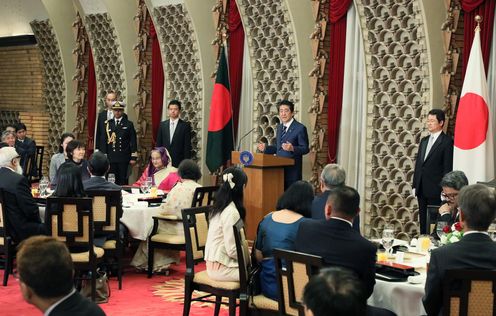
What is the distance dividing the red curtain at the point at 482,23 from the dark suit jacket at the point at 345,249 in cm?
415

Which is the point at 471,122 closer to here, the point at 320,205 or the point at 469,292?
the point at 320,205

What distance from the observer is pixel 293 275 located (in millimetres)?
4168

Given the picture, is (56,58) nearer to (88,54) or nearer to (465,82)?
(88,54)

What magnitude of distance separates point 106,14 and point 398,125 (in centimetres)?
611

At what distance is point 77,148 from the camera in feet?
26.0

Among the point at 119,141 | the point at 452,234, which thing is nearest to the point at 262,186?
the point at 119,141

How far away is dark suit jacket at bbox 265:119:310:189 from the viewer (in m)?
8.51

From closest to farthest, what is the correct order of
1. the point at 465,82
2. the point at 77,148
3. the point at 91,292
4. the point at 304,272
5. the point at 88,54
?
the point at 304,272, the point at 91,292, the point at 465,82, the point at 77,148, the point at 88,54

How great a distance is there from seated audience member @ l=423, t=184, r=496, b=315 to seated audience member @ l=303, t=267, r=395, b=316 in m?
1.32

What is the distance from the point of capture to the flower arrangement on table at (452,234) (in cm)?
456

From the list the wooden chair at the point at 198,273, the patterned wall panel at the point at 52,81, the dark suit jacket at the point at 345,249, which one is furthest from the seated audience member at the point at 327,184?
the patterned wall panel at the point at 52,81

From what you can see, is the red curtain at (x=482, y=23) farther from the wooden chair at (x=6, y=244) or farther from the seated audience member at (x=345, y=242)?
the wooden chair at (x=6, y=244)

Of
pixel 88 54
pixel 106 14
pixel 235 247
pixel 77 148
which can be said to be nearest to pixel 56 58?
pixel 88 54

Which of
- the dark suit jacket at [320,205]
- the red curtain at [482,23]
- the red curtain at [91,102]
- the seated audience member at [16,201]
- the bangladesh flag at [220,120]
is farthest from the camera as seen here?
the red curtain at [91,102]
